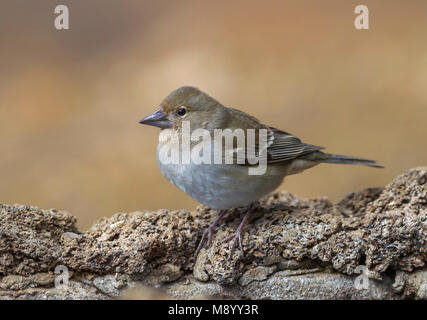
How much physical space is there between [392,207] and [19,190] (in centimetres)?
406

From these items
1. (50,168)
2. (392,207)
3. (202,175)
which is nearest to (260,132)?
(202,175)

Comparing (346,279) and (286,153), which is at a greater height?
(286,153)

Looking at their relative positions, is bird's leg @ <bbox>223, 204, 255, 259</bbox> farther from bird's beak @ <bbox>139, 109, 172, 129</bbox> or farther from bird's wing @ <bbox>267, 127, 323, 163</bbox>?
bird's beak @ <bbox>139, 109, 172, 129</bbox>

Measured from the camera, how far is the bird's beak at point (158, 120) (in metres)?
3.61

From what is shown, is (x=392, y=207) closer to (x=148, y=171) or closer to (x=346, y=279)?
(x=346, y=279)

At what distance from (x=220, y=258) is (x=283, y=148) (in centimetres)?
101

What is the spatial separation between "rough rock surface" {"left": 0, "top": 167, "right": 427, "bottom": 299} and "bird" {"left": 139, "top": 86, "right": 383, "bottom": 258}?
0.18 metres

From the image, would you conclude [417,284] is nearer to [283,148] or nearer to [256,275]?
[256,275]

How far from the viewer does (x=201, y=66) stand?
7.05m

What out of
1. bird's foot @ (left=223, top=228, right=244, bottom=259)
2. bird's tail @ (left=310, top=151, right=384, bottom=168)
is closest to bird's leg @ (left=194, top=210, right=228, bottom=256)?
bird's foot @ (left=223, top=228, right=244, bottom=259)

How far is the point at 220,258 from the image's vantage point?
11.2 feet

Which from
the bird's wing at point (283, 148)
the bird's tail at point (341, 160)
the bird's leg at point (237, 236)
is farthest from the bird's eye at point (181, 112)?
the bird's tail at point (341, 160)

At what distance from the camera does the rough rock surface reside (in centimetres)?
323

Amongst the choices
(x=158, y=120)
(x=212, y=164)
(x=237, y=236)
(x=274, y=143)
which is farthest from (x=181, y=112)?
(x=237, y=236)
